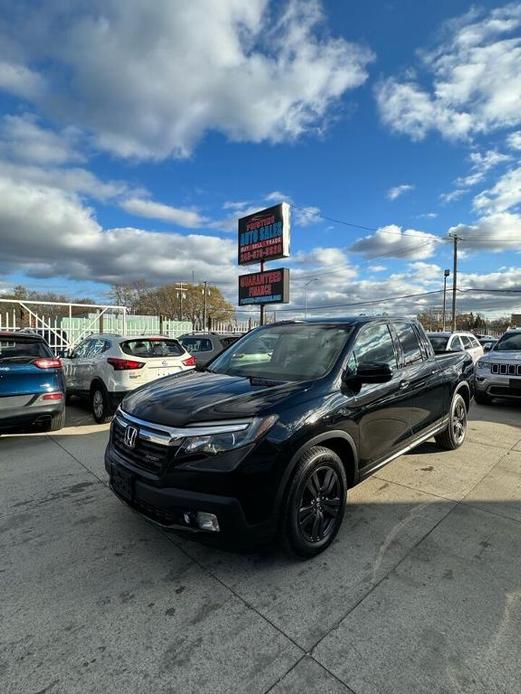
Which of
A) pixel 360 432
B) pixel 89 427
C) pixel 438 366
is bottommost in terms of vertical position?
pixel 89 427

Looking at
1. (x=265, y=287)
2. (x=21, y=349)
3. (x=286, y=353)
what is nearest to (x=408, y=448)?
(x=286, y=353)

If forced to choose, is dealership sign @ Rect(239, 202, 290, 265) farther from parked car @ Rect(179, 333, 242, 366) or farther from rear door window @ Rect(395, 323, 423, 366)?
rear door window @ Rect(395, 323, 423, 366)

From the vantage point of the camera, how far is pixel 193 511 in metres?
2.40

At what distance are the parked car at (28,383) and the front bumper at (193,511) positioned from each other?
145 inches

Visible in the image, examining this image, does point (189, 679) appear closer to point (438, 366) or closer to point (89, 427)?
point (438, 366)

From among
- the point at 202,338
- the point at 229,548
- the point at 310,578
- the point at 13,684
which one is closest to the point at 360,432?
the point at 310,578

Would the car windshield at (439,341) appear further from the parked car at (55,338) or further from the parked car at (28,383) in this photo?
the parked car at (55,338)

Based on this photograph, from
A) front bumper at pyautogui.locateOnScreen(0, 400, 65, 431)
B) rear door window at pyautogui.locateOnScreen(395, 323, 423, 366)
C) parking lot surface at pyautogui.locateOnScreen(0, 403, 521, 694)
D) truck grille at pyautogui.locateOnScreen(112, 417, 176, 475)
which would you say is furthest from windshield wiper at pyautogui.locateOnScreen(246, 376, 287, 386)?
front bumper at pyautogui.locateOnScreen(0, 400, 65, 431)

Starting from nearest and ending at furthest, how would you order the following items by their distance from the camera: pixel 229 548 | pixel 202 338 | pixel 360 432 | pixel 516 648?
pixel 516 648 < pixel 229 548 < pixel 360 432 < pixel 202 338

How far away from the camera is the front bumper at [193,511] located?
2.36 meters

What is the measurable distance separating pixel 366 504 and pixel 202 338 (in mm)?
8377

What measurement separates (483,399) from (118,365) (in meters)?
7.60

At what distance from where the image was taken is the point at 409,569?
2.66 meters

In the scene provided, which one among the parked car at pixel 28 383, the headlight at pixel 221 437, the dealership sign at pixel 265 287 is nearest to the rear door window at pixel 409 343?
the headlight at pixel 221 437
